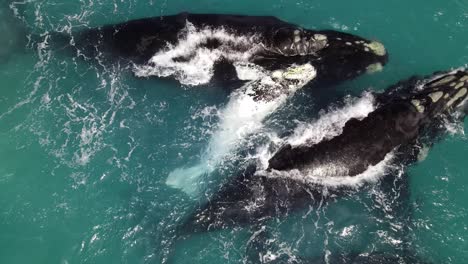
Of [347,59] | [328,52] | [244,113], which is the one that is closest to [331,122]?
[347,59]

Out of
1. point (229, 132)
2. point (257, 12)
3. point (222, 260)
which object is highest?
point (257, 12)

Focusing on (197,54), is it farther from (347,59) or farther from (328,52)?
(347,59)

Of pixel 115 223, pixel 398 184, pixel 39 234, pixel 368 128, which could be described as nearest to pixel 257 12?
pixel 368 128

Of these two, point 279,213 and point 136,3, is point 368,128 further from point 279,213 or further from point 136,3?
point 136,3

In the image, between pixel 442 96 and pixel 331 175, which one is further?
pixel 442 96

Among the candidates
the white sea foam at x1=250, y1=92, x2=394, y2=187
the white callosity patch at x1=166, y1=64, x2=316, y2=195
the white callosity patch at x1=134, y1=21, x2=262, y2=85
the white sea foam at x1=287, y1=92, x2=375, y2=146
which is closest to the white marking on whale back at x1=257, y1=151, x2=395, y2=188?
the white sea foam at x1=250, y1=92, x2=394, y2=187
